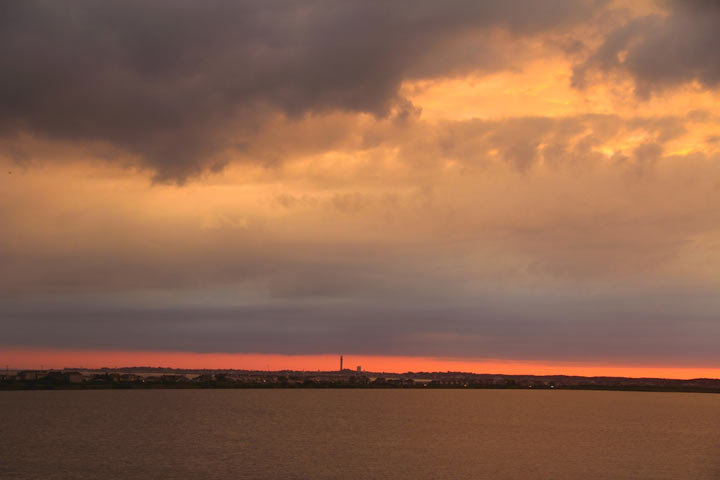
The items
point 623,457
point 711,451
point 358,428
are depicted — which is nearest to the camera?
point 623,457

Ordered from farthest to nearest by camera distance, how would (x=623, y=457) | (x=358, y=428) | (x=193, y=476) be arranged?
→ (x=358, y=428), (x=623, y=457), (x=193, y=476)

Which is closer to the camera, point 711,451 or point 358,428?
point 711,451

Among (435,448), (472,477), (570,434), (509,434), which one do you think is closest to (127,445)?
(435,448)

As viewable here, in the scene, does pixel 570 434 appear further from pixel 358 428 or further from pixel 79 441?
pixel 79 441

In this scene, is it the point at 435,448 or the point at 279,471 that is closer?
the point at 279,471

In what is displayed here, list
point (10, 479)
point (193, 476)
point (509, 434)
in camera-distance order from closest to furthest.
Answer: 1. point (10, 479)
2. point (193, 476)
3. point (509, 434)

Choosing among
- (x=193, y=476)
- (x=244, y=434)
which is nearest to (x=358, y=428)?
(x=244, y=434)

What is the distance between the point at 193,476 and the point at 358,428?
65459 mm

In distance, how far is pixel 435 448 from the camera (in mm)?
96750

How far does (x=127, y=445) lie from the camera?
93375mm

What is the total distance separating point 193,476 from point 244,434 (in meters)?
46.4

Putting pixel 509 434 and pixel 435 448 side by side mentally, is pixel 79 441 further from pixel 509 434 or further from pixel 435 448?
pixel 509 434

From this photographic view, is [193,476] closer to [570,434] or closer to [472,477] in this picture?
[472,477]

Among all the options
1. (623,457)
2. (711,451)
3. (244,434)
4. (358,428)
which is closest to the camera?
(623,457)
